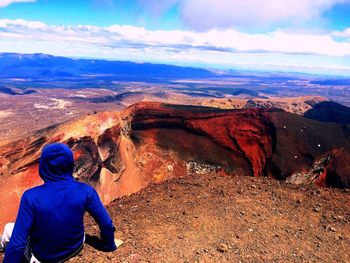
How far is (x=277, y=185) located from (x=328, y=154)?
6377mm

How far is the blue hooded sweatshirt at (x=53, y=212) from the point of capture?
15.1 feet

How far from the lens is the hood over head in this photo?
4660 millimetres

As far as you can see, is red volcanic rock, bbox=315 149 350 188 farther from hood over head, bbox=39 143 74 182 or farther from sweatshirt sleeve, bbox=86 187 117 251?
hood over head, bbox=39 143 74 182

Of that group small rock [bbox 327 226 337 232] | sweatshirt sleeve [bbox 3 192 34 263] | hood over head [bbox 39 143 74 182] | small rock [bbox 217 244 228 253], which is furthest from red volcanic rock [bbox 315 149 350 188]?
sweatshirt sleeve [bbox 3 192 34 263]

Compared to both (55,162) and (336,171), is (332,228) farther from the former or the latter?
(336,171)

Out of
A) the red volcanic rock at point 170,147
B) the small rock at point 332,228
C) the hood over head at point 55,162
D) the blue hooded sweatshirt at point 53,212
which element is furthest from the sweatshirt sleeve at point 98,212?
the red volcanic rock at point 170,147

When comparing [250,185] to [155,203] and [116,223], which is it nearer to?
[155,203]

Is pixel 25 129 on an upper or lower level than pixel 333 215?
lower

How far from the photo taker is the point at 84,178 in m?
15.5

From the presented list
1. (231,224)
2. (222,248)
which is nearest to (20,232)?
(222,248)

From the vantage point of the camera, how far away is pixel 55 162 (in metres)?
4.68

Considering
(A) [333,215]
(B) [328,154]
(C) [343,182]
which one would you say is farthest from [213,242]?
(B) [328,154]

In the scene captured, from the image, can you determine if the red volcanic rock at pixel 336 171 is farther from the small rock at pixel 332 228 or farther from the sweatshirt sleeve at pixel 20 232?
the sweatshirt sleeve at pixel 20 232

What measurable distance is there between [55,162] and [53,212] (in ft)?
2.15
